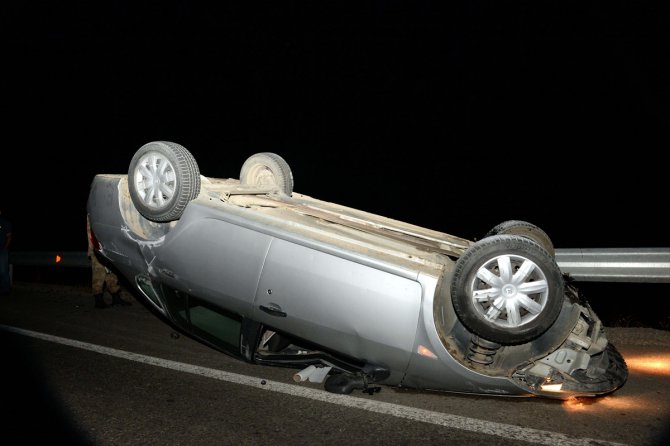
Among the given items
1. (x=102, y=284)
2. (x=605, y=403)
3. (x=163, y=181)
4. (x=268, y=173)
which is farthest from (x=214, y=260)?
(x=102, y=284)

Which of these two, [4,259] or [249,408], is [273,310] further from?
[4,259]

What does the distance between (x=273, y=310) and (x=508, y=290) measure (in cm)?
161

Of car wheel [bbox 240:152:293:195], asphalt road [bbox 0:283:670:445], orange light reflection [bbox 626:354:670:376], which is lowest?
asphalt road [bbox 0:283:670:445]

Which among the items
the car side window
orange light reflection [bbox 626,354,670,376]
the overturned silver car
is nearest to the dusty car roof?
the overturned silver car

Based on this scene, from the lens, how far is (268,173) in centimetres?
557

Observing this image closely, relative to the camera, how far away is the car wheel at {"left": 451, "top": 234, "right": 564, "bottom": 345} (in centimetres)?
316

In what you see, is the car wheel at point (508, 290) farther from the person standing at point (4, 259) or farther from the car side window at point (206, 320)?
the person standing at point (4, 259)

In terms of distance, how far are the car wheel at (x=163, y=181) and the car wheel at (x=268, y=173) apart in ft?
4.68

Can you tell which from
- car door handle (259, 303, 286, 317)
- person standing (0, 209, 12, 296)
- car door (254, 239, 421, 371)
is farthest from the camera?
person standing (0, 209, 12, 296)

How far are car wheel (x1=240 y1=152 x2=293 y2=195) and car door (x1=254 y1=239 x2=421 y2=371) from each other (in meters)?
2.00

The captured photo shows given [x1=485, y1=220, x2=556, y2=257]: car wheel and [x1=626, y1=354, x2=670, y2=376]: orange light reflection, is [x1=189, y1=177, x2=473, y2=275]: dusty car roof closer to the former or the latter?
[x1=485, y1=220, x2=556, y2=257]: car wheel

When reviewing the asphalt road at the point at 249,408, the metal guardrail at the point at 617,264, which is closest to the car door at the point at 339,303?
the asphalt road at the point at 249,408

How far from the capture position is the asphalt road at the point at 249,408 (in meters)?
3.09

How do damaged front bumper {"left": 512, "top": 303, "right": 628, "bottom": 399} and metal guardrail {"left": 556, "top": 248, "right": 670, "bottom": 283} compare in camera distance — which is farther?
metal guardrail {"left": 556, "top": 248, "right": 670, "bottom": 283}
